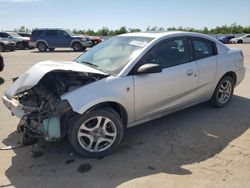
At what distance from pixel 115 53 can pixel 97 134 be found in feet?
4.73

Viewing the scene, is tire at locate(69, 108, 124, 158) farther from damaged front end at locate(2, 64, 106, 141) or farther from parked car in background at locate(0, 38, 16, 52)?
parked car in background at locate(0, 38, 16, 52)

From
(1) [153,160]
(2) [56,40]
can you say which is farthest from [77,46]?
(1) [153,160]

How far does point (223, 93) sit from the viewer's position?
6203 mm

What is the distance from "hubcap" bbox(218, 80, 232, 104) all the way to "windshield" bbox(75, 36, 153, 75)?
2.05 meters

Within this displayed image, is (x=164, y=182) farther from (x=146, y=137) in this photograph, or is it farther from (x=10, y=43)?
(x=10, y=43)

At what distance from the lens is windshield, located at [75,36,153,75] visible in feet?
15.2

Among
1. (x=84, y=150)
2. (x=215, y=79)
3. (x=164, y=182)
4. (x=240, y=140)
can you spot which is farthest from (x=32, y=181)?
(x=215, y=79)

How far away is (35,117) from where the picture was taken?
4.03 m

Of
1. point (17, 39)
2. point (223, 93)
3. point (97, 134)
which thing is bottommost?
point (97, 134)

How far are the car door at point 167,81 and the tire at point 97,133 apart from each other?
466 mm

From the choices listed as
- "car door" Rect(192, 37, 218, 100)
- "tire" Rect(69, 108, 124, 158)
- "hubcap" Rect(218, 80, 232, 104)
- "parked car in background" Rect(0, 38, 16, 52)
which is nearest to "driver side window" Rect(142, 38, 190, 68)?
"car door" Rect(192, 37, 218, 100)

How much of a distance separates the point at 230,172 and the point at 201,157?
0.49 meters

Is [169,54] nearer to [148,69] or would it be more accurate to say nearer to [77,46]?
[148,69]

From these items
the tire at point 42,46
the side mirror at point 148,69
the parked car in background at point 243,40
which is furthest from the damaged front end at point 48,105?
the parked car in background at point 243,40
